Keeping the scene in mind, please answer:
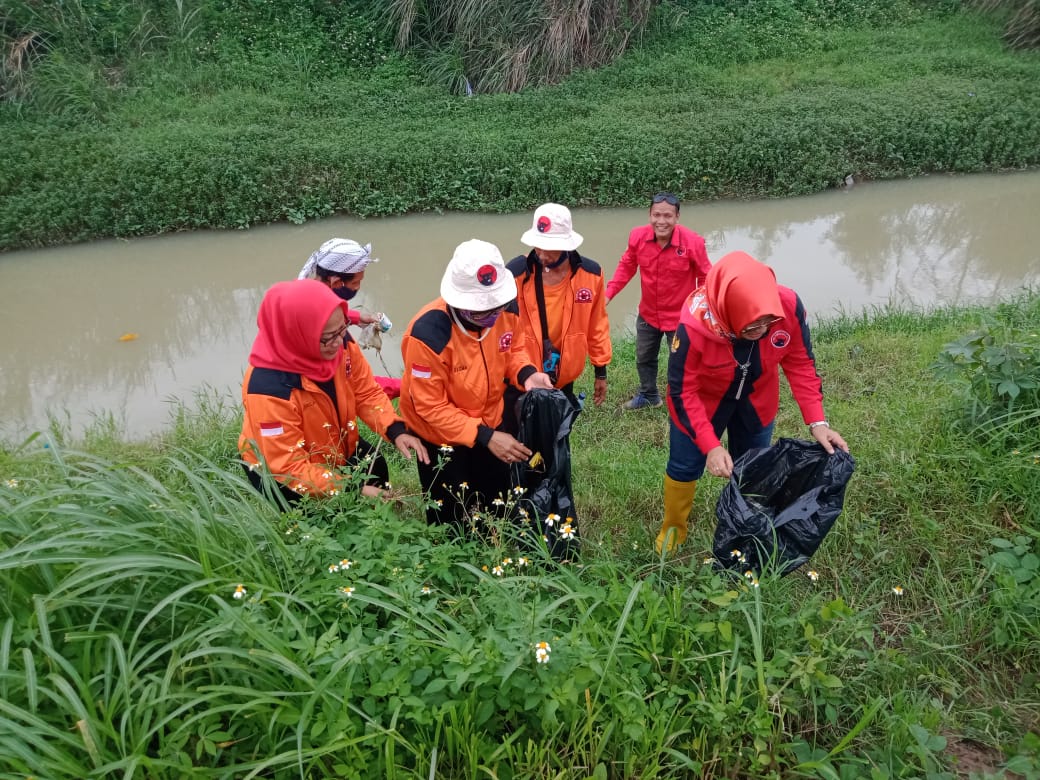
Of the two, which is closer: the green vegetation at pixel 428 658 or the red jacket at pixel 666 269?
the green vegetation at pixel 428 658

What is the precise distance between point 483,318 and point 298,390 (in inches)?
28.7

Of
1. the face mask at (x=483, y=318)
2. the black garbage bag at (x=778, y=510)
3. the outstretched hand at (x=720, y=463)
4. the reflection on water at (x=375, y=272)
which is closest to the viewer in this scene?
the black garbage bag at (x=778, y=510)

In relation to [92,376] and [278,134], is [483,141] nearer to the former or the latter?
[278,134]

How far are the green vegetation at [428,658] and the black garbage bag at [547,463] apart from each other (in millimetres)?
286

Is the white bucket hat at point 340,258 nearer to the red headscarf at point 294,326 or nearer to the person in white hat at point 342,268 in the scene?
the person in white hat at point 342,268

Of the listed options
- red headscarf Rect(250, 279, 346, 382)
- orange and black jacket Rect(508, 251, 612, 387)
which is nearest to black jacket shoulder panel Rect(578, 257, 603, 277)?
orange and black jacket Rect(508, 251, 612, 387)

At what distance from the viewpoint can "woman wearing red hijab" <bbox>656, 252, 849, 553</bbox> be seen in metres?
2.57

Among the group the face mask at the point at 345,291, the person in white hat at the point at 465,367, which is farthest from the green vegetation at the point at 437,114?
the person in white hat at the point at 465,367

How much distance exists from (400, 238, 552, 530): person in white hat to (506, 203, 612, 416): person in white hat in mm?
630

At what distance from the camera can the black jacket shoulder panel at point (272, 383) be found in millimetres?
2475

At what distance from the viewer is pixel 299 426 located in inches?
101

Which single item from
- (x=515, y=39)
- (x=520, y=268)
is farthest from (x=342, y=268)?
(x=515, y=39)

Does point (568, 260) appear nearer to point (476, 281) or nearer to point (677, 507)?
point (476, 281)

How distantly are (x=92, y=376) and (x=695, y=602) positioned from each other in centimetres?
570
